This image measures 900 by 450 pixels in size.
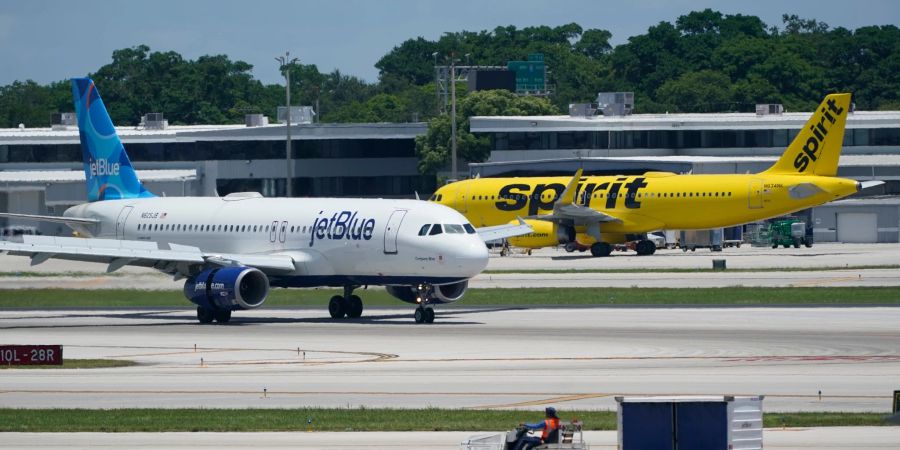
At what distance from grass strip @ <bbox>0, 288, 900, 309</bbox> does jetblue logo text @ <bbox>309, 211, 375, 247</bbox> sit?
6.97m

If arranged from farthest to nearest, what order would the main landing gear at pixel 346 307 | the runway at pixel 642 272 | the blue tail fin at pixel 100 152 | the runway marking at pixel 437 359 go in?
the runway at pixel 642 272 → the blue tail fin at pixel 100 152 → the main landing gear at pixel 346 307 → the runway marking at pixel 437 359

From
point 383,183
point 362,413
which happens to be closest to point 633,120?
point 383,183

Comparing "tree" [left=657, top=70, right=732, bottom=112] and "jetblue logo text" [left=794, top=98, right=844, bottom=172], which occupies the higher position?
"tree" [left=657, top=70, right=732, bottom=112]

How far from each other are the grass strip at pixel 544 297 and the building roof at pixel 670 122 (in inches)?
2679

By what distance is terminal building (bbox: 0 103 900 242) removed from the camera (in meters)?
119

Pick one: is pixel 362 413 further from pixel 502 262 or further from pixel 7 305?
pixel 502 262

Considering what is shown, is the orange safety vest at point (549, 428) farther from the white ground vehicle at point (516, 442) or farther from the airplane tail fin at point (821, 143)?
the airplane tail fin at point (821, 143)

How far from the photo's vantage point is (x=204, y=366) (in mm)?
38969

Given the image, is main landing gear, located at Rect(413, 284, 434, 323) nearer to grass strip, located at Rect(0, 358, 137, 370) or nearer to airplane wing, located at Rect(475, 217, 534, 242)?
airplane wing, located at Rect(475, 217, 534, 242)

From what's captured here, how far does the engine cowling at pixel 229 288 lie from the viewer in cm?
5125

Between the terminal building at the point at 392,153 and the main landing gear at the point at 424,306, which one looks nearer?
the main landing gear at the point at 424,306

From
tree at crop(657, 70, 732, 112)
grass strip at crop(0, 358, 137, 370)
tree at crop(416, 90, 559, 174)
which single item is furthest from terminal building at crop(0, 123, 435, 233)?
grass strip at crop(0, 358, 137, 370)

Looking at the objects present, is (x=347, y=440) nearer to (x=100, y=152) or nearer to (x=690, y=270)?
(x=100, y=152)

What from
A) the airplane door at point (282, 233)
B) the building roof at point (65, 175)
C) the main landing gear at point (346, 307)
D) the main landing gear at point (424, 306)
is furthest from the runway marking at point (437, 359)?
the building roof at point (65, 175)
